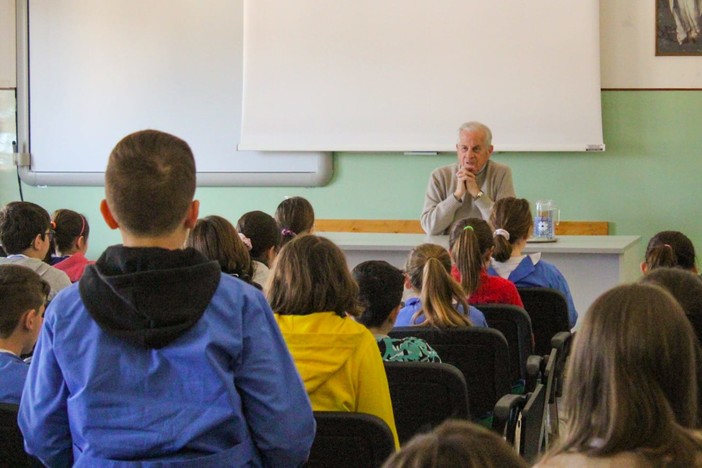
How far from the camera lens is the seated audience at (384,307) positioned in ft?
7.61

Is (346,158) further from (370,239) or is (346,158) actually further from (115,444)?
Answer: (115,444)

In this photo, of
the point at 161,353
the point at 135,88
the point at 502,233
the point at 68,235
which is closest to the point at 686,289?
the point at 161,353

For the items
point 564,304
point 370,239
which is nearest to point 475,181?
point 370,239

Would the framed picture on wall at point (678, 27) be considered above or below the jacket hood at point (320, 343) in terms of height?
above

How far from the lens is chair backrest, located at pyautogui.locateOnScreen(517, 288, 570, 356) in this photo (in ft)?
10.8

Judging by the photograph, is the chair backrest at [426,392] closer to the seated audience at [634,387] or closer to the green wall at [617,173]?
the seated audience at [634,387]

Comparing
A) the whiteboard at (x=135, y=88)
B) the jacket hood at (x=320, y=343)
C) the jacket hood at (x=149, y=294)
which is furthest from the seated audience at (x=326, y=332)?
the whiteboard at (x=135, y=88)

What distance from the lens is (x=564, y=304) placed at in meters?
3.27

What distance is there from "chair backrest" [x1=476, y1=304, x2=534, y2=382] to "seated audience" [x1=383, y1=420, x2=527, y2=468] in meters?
2.12

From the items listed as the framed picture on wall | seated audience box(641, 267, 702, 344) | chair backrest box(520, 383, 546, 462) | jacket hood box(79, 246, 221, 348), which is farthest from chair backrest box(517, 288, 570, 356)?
the framed picture on wall

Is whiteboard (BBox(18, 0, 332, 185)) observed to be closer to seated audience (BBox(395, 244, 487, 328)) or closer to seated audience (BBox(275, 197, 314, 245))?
seated audience (BBox(275, 197, 314, 245))

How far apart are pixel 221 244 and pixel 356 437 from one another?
1.32 metres

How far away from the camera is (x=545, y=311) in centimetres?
336

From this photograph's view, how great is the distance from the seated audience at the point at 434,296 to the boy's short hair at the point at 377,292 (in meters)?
0.28
